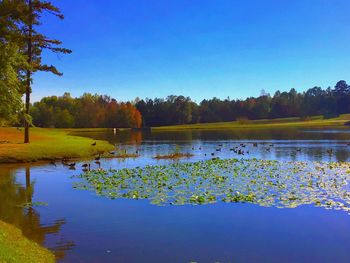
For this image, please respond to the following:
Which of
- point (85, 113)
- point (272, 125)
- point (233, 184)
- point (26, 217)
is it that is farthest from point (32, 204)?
point (85, 113)

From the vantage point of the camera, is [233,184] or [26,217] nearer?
[26,217]

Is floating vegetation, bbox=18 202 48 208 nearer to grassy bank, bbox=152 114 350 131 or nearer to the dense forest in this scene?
grassy bank, bbox=152 114 350 131

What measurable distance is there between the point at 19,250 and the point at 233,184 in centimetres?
1425

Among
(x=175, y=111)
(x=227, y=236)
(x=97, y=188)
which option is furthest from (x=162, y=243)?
(x=175, y=111)

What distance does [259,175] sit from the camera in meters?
26.4

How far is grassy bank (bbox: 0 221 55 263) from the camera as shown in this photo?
10.2 m

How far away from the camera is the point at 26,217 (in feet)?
54.2

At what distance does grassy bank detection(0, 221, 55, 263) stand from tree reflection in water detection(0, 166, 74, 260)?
0.51m

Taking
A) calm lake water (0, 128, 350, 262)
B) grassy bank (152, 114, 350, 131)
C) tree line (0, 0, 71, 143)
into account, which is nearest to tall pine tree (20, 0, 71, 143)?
tree line (0, 0, 71, 143)

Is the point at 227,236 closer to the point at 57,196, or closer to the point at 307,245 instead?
the point at 307,245

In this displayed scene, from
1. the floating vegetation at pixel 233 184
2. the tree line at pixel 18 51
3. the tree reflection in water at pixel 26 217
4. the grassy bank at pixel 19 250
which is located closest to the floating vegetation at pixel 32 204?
the tree reflection in water at pixel 26 217

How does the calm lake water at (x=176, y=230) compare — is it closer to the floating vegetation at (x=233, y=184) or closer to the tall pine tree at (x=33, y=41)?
the floating vegetation at (x=233, y=184)

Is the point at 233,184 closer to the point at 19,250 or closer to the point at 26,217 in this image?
the point at 26,217

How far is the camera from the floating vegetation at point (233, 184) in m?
18.9
